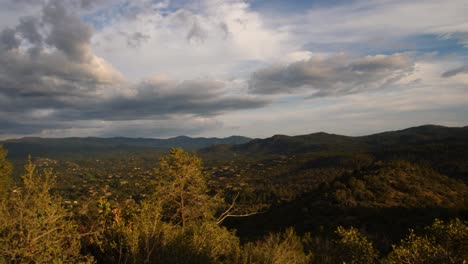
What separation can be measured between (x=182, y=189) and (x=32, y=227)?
5532mm

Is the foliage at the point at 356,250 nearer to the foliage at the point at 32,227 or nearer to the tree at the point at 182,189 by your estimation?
the tree at the point at 182,189

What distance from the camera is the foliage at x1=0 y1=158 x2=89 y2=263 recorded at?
563 centimetres

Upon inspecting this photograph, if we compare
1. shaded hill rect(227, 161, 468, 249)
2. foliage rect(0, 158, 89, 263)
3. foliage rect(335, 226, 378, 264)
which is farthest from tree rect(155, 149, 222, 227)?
shaded hill rect(227, 161, 468, 249)

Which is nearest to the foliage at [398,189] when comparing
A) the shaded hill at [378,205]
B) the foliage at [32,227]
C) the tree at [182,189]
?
the shaded hill at [378,205]

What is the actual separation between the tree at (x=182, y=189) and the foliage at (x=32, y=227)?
170 inches

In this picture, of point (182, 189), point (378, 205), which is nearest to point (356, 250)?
point (182, 189)

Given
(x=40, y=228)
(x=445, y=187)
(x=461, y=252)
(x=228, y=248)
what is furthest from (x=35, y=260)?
(x=445, y=187)

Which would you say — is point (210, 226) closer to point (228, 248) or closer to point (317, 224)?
point (228, 248)

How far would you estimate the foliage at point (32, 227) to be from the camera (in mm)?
5629

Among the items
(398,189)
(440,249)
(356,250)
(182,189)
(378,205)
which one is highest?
(182,189)

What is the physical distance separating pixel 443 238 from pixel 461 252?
57 cm

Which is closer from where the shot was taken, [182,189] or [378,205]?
[182,189]

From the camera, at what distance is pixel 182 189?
1108 cm

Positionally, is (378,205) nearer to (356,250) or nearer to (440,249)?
(356,250)
